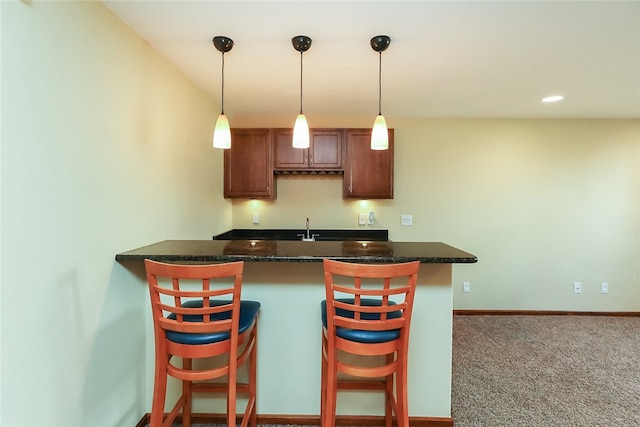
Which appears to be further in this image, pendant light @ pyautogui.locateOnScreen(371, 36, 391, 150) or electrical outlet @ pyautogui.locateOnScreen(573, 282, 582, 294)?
electrical outlet @ pyautogui.locateOnScreen(573, 282, 582, 294)

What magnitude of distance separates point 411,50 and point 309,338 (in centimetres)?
197

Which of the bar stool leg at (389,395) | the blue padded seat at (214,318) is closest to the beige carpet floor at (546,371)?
the bar stool leg at (389,395)

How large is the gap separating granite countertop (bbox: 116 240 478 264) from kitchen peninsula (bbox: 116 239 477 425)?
2 centimetres

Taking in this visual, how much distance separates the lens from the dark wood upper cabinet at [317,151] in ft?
10.8

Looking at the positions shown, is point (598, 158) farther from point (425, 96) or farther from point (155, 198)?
point (155, 198)

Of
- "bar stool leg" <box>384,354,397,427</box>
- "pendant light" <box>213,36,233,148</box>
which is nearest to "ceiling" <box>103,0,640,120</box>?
"pendant light" <box>213,36,233,148</box>

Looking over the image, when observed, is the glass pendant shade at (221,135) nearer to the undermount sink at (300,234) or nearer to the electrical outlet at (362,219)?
the undermount sink at (300,234)

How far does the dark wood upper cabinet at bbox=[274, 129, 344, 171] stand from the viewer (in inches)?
130

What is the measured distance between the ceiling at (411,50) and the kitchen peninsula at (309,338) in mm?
1279

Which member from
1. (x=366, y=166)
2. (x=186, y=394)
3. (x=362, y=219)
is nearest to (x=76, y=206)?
(x=186, y=394)

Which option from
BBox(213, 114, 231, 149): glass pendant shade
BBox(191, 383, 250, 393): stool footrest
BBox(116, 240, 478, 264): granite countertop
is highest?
BBox(213, 114, 231, 149): glass pendant shade

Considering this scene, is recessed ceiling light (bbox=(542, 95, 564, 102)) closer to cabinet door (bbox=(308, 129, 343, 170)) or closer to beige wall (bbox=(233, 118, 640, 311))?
beige wall (bbox=(233, 118, 640, 311))

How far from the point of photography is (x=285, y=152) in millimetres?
3303

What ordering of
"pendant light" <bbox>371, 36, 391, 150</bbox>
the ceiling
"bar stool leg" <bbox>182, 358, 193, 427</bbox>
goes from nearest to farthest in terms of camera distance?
the ceiling, "bar stool leg" <bbox>182, 358, 193, 427</bbox>, "pendant light" <bbox>371, 36, 391, 150</bbox>
